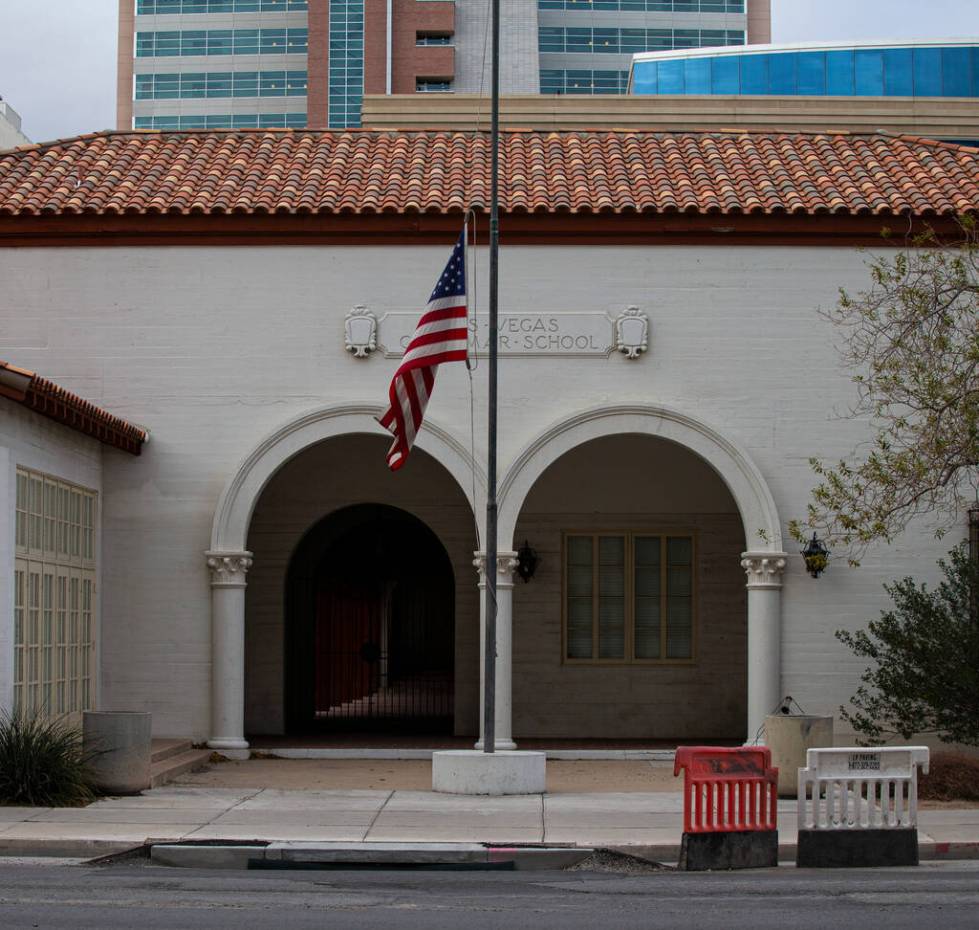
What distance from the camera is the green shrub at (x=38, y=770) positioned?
14.3 m

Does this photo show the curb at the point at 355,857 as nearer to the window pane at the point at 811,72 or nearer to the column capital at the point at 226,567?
the column capital at the point at 226,567

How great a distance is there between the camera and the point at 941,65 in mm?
65000

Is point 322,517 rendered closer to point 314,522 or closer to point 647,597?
point 314,522

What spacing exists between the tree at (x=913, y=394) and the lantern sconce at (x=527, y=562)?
4.17 meters

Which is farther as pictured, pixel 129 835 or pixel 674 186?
pixel 674 186

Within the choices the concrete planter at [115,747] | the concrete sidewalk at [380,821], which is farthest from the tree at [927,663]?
the concrete planter at [115,747]

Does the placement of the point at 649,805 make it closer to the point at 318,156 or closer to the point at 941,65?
the point at 318,156

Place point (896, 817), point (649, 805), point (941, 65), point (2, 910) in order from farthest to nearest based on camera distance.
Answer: point (941, 65) → point (649, 805) → point (896, 817) → point (2, 910)

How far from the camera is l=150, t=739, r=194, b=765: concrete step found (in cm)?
1762

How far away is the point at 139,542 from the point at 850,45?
175 feet

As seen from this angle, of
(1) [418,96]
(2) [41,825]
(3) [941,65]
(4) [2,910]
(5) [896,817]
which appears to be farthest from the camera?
(3) [941,65]

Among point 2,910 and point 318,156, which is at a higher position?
point 318,156

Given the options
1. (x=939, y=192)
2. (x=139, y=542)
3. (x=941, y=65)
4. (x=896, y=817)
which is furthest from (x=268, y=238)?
(x=941, y=65)

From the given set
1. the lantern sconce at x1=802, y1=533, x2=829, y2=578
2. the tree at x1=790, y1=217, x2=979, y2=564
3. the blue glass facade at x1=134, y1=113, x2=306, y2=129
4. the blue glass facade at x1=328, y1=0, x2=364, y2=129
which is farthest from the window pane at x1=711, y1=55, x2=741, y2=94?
the lantern sconce at x1=802, y1=533, x2=829, y2=578
